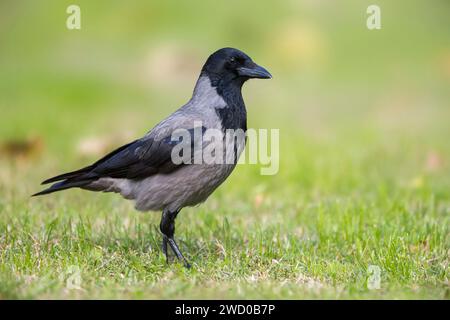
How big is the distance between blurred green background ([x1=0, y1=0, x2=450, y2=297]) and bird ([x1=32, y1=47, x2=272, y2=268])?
1.68ft

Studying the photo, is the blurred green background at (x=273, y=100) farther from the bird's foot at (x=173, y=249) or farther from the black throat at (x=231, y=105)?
the black throat at (x=231, y=105)

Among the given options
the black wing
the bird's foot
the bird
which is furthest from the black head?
the bird's foot

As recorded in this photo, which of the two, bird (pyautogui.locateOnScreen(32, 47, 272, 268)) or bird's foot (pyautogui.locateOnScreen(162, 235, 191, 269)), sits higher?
bird (pyautogui.locateOnScreen(32, 47, 272, 268))

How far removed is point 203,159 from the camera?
4730 mm

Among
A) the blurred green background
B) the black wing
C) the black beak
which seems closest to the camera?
the black wing

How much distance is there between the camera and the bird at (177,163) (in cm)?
481

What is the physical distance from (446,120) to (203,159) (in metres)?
7.32

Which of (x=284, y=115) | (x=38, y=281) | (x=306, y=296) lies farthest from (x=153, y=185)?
(x=284, y=115)

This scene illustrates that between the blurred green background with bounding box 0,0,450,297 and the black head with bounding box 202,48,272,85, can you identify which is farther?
the blurred green background with bounding box 0,0,450,297

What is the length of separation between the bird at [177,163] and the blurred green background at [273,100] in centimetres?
51

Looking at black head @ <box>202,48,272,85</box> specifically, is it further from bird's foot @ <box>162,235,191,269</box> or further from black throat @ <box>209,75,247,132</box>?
bird's foot @ <box>162,235,191,269</box>

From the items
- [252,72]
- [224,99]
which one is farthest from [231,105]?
[252,72]

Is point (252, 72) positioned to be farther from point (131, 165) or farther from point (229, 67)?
point (131, 165)

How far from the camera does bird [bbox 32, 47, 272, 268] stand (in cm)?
481
